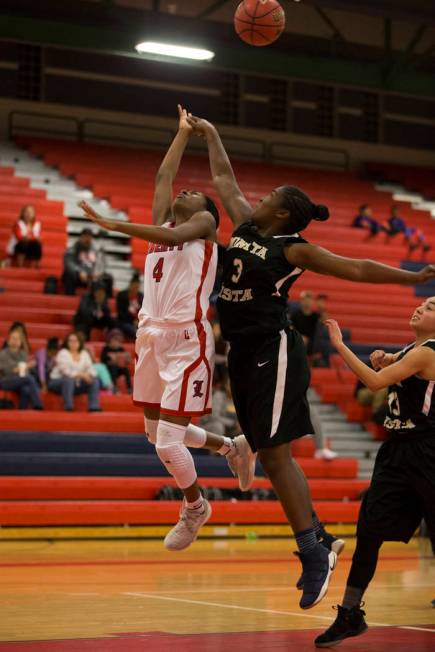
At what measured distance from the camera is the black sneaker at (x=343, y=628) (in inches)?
239

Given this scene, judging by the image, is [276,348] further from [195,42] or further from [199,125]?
[195,42]

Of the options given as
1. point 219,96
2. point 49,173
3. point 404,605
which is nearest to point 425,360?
point 404,605

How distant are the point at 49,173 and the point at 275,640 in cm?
1689

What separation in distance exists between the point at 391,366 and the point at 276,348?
0.64 m

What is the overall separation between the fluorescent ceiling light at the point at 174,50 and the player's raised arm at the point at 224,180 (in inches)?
568

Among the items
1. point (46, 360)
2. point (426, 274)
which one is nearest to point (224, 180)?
point (426, 274)

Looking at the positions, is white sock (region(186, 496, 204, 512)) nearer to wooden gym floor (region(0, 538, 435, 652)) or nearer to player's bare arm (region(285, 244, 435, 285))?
wooden gym floor (region(0, 538, 435, 652))

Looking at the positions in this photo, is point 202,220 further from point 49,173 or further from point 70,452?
point 49,173

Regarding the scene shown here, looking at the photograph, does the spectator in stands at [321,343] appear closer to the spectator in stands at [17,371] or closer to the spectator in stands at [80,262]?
the spectator in stands at [80,262]

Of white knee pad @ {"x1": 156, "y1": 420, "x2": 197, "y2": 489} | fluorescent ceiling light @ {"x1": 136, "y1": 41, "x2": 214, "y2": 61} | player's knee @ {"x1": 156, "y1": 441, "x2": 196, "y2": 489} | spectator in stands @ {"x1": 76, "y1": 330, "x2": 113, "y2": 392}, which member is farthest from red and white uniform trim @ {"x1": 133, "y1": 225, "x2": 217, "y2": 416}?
fluorescent ceiling light @ {"x1": 136, "y1": 41, "x2": 214, "y2": 61}

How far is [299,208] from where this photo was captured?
638 cm

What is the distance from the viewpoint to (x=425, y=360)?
6.19m

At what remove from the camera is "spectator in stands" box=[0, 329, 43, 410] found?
14.6 metres

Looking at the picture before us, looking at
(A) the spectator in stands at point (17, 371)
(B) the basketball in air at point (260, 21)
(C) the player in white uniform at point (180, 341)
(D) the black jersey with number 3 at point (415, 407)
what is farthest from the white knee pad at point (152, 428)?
(A) the spectator in stands at point (17, 371)
